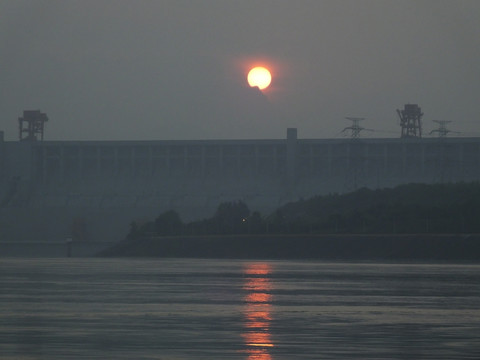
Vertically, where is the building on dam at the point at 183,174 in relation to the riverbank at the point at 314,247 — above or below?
above

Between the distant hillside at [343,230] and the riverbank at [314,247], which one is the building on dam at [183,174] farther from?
the riverbank at [314,247]

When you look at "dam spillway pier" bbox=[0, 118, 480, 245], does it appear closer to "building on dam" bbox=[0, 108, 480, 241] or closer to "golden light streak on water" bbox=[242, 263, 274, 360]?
"building on dam" bbox=[0, 108, 480, 241]

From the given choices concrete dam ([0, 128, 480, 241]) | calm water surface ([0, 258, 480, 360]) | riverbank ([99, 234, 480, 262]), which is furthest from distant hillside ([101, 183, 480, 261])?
calm water surface ([0, 258, 480, 360])

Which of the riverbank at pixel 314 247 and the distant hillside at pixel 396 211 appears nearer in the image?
the riverbank at pixel 314 247

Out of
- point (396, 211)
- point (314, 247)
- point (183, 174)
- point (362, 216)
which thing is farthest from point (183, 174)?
point (314, 247)

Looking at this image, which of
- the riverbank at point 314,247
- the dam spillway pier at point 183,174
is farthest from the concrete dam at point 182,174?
the riverbank at point 314,247

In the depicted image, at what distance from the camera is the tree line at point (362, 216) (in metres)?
112

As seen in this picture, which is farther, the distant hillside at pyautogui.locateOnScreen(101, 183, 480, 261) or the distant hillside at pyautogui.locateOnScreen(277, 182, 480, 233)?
the distant hillside at pyautogui.locateOnScreen(277, 182, 480, 233)

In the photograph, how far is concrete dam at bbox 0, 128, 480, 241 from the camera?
155 m

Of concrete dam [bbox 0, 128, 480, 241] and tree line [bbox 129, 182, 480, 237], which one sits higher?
concrete dam [bbox 0, 128, 480, 241]

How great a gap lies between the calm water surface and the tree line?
6375 cm

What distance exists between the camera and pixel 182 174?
164 meters

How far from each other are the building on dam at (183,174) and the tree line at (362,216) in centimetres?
1577

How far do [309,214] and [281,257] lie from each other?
80.9 feet
